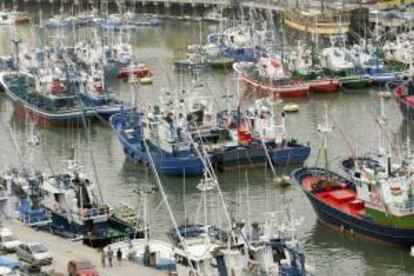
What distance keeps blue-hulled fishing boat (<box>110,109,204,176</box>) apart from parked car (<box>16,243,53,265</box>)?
14461 millimetres

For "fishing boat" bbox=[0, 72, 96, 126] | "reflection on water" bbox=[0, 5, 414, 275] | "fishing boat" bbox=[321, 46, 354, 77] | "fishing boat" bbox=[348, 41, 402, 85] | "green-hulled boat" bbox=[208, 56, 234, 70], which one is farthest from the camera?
"green-hulled boat" bbox=[208, 56, 234, 70]

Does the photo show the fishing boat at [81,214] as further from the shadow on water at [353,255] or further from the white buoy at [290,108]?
the white buoy at [290,108]

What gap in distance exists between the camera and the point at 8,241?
3972cm

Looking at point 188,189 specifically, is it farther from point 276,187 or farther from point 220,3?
point 220,3

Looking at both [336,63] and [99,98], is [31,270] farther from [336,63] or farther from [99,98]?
[336,63]

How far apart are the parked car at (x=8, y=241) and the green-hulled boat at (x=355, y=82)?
34.2m

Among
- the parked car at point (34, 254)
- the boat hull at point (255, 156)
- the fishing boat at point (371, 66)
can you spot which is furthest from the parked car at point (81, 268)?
the fishing boat at point (371, 66)

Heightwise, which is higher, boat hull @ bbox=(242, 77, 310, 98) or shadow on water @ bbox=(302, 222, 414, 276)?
boat hull @ bbox=(242, 77, 310, 98)

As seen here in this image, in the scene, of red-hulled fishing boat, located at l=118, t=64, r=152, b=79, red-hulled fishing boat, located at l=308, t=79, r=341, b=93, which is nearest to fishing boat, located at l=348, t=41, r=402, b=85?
red-hulled fishing boat, located at l=308, t=79, r=341, b=93

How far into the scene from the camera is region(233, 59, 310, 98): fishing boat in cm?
6962

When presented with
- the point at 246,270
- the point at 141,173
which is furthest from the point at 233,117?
the point at 246,270

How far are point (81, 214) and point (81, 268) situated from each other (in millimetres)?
7083

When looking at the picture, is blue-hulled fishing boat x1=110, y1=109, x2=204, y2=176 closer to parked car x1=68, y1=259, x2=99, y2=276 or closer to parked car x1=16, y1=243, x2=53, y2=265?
parked car x1=16, y1=243, x2=53, y2=265

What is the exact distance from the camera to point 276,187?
50.1 metres
